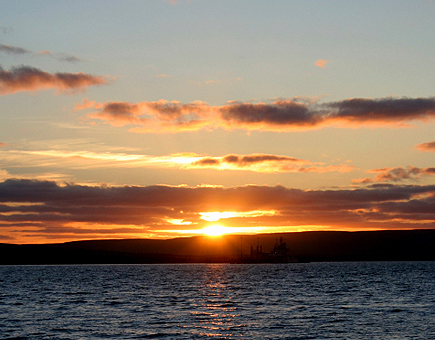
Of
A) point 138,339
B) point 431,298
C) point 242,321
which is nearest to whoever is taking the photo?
point 138,339

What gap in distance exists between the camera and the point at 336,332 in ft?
187

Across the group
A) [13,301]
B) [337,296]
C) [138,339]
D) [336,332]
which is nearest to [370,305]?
[337,296]

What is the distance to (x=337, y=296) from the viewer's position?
325ft

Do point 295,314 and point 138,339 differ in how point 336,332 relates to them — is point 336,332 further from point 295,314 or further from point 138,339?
point 138,339

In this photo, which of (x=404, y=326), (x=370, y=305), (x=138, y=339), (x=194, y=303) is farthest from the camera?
(x=194, y=303)

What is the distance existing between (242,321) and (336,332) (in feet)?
40.5

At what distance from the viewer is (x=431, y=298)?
309 ft

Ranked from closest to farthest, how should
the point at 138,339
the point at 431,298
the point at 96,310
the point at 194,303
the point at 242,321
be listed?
the point at 138,339, the point at 242,321, the point at 96,310, the point at 194,303, the point at 431,298

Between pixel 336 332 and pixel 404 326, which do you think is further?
pixel 404 326

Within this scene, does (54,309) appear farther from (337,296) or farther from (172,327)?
(337,296)

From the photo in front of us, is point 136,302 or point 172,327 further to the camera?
point 136,302

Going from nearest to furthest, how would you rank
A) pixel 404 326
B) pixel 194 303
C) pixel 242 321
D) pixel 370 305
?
1. pixel 404 326
2. pixel 242 321
3. pixel 370 305
4. pixel 194 303

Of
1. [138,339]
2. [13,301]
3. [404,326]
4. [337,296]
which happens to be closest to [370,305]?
[337,296]

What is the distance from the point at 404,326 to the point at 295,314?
48.4 feet
